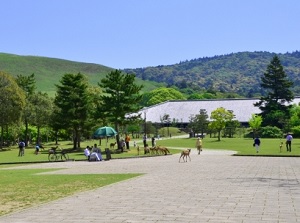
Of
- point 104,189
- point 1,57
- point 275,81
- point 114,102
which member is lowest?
point 104,189

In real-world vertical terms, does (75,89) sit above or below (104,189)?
above

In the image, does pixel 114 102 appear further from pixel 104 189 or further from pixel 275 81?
pixel 275 81

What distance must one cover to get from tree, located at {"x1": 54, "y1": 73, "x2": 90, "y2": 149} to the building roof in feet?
140

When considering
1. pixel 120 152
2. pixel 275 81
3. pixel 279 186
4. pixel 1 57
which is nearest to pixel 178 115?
pixel 275 81

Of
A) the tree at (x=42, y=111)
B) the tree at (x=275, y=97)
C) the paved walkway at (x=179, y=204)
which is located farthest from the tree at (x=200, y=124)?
the paved walkway at (x=179, y=204)

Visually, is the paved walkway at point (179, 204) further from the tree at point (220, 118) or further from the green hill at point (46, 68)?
the green hill at point (46, 68)

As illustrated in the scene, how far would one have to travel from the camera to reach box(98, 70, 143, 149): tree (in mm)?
43094

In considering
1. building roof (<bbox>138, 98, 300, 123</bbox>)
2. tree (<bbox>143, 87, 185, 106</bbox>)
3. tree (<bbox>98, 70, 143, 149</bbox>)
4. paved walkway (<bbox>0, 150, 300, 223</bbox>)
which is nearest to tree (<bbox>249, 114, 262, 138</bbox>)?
building roof (<bbox>138, 98, 300, 123</bbox>)

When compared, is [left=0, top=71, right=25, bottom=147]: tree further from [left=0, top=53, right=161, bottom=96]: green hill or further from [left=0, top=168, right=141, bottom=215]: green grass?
[left=0, top=53, right=161, bottom=96]: green hill

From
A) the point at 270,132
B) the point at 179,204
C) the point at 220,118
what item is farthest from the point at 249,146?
the point at 179,204

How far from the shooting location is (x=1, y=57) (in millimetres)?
166625

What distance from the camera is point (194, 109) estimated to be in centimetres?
9525

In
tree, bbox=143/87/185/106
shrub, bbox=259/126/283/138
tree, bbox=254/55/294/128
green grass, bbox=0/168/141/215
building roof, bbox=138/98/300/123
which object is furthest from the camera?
tree, bbox=143/87/185/106

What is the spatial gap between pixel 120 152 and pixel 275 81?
41218 millimetres
